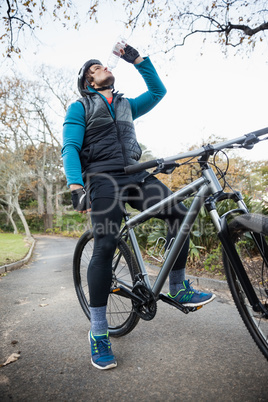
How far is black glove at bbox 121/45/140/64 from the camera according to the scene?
2396 mm

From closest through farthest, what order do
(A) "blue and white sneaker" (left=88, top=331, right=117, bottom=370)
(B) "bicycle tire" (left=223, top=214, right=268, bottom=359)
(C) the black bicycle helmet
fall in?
(B) "bicycle tire" (left=223, top=214, right=268, bottom=359)
(A) "blue and white sneaker" (left=88, top=331, right=117, bottom=370)
(C) the black bicycle helmet

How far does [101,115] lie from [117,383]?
1889mm

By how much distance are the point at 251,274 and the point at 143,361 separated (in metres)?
0.98

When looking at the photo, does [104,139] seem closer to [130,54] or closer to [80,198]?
[80,198]

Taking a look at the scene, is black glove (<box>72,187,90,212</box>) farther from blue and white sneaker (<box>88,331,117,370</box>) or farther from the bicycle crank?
blue and white sneaker (<box>88,331,117,370</box>)

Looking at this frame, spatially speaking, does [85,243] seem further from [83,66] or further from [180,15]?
[180,15]

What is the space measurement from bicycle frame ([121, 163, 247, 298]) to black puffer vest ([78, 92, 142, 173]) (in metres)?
0.44

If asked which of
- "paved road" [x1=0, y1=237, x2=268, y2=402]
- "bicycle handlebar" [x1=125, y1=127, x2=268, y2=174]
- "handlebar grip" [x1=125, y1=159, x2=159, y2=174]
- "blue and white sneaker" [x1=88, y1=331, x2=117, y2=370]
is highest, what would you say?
"bicycle handlebar" [x1=125, y1=127, x2=268, y2=174]

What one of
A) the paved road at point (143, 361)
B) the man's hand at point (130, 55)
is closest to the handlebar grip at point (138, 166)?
the man's hand at point (130, 55)

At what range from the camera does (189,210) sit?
6.43 feet

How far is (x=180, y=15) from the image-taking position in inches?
295

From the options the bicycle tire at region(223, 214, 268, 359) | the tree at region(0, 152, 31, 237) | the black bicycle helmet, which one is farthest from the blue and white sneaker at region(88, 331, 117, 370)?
the tree at region(0, 152, 31, 237)

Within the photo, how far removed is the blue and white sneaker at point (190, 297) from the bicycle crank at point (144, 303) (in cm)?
18

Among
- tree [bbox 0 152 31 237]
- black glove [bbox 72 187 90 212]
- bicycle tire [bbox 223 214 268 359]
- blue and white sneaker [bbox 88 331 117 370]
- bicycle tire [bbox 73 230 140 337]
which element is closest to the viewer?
bicycle tire [bbox 223 214 268 359]
